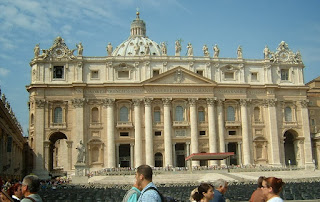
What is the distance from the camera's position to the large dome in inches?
4316

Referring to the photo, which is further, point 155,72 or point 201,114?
point 201,114

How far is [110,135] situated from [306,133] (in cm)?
3253

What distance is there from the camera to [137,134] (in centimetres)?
6384

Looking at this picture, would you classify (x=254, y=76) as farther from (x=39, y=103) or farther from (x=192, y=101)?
(x=39, y=103)

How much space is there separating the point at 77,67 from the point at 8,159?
22.2m

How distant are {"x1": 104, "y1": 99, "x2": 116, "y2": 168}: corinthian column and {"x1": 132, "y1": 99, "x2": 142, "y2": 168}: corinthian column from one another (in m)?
3.34

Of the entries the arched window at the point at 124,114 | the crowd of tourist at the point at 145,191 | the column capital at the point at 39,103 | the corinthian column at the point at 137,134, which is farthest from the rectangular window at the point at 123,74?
the crowd of tourist at the point at 145,191

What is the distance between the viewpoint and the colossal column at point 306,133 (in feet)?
225

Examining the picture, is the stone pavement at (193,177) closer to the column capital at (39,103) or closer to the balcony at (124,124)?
the balcony at (124,124)

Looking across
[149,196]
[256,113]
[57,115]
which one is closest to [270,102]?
[256,113]

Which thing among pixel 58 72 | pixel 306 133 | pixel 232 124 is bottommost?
pixel 306 133

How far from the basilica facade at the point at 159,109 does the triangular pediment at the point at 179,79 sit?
157mm

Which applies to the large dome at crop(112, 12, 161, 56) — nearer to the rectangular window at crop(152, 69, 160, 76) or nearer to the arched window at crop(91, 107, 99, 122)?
the rectangular window at crop(152, 69, 160, 76)

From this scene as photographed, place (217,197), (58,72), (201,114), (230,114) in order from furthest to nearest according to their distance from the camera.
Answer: (230,114)
(201,114)
(58,72)
(217,197)
